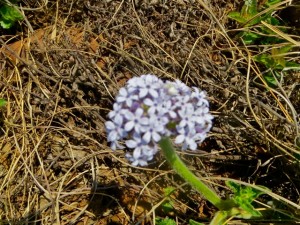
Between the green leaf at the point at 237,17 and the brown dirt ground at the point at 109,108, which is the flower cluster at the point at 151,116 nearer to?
the brown dirt ground at the point at 109,108

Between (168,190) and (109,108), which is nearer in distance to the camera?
(168,190)

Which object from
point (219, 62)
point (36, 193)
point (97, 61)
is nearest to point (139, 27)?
point (97, 61)

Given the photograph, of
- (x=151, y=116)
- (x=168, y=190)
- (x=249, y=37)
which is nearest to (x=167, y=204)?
(x=168, y=190)

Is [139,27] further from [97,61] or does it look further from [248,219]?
[248,219]

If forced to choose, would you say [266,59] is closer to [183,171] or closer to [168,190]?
[168,190]

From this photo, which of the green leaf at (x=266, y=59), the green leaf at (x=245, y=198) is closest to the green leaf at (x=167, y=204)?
the green leaf at (x=245, y=198)
